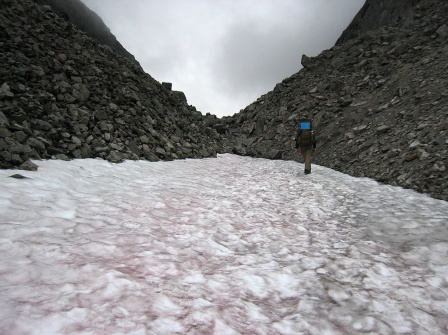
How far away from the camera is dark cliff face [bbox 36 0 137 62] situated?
21172mm

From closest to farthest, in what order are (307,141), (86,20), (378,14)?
(307,141), (86,20), (378,14)

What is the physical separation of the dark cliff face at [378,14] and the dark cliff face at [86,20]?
92.4ft

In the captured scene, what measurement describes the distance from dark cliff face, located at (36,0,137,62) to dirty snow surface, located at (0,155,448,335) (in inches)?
824

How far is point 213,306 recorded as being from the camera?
107 inches

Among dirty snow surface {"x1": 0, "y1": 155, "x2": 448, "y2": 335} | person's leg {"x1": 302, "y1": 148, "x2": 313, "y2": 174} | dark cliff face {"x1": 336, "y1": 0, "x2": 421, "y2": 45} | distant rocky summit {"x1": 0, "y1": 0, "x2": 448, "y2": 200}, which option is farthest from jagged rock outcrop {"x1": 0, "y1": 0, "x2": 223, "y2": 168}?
dark cliff face {"x1": 336, "y1": 0, "x2": 421, "y2": 45}

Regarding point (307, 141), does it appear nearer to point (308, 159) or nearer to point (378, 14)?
point (308, 159)

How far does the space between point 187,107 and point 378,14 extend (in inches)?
1103

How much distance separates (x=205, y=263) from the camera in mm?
3645

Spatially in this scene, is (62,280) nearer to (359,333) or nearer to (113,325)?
(113,325)

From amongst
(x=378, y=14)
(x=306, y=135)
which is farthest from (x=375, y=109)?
(x=378, y=14)

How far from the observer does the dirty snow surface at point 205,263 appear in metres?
2.45

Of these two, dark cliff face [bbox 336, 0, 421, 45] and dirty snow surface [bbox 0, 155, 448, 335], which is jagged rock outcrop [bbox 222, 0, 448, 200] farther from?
dark cliff face [bbox 336, 0, 421, 45]

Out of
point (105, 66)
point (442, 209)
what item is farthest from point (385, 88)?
point (105, 66)

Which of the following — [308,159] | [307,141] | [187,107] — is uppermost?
[187,107]
